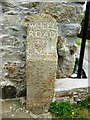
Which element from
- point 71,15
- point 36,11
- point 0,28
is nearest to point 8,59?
point 0,28

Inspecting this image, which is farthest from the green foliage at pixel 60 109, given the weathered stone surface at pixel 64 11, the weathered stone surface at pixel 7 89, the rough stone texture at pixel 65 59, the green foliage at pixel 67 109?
the weathered stone surface at pixel 64 11

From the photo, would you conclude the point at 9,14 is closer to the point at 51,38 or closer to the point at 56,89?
the point at 51,38

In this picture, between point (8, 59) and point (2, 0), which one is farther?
point (8, 59)

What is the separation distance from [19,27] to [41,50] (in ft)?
1.11

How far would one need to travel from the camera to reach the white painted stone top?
11.2ft

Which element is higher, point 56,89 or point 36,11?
point 36,11

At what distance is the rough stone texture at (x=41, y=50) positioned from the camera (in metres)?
2.94

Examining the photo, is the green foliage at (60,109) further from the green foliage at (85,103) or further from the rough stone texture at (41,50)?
the rough stone texture at (41,50)

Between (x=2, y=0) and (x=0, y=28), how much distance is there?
0.28m

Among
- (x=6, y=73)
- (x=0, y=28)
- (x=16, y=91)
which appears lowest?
(x=16, y=91)

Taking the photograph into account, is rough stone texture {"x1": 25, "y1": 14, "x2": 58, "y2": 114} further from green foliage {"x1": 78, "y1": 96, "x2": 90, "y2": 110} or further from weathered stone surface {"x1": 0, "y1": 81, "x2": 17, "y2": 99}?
green foliage {"x1": 78, "y1": 96, "x2": 90, "y2": 110}

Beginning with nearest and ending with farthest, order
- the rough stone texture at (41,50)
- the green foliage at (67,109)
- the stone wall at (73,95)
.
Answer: the rough stone texture at (41,50), the green foliage at (67,109), the stone wall at (73,95)

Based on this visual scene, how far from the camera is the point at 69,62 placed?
3.38m

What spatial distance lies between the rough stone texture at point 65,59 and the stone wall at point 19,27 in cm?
9
